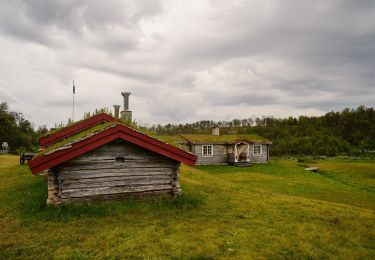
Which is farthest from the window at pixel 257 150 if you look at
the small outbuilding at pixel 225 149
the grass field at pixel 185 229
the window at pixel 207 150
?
the grass field at pixel 185 229

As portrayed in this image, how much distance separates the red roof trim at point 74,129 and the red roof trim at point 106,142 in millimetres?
5057

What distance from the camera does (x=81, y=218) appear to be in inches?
375

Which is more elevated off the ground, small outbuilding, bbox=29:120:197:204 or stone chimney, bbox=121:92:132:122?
stone chimney, bbox=121:92:132:122

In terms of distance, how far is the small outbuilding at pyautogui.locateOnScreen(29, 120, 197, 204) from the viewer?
33.1ft

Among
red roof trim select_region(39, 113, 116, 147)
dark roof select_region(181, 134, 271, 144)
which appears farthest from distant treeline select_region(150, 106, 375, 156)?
red roof trim select_region(39, 113, 116, 147)

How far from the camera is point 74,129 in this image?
15.4 metres

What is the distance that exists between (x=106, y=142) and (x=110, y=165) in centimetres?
101

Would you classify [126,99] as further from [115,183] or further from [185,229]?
[185,229]

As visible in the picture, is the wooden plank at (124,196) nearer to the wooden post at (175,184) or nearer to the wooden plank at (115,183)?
the wooden post at (175,184)

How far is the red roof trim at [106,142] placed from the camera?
9.59 m

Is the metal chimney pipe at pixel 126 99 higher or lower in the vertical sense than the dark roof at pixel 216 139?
higher

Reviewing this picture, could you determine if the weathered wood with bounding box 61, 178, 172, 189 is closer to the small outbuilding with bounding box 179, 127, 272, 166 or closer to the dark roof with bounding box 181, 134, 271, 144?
the small outbuilding with bounding box 179, 127, 272, 166

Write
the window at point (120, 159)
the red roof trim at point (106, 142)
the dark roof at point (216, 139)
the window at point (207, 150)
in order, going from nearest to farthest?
the red roof trim at point (106, 142) → the window at point (120, 159) → the dark roof at point (216, 139) → the window at point (207, 150)

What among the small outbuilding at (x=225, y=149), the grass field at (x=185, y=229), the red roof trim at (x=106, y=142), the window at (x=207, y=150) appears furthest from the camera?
the window at (x=207, y=150)
